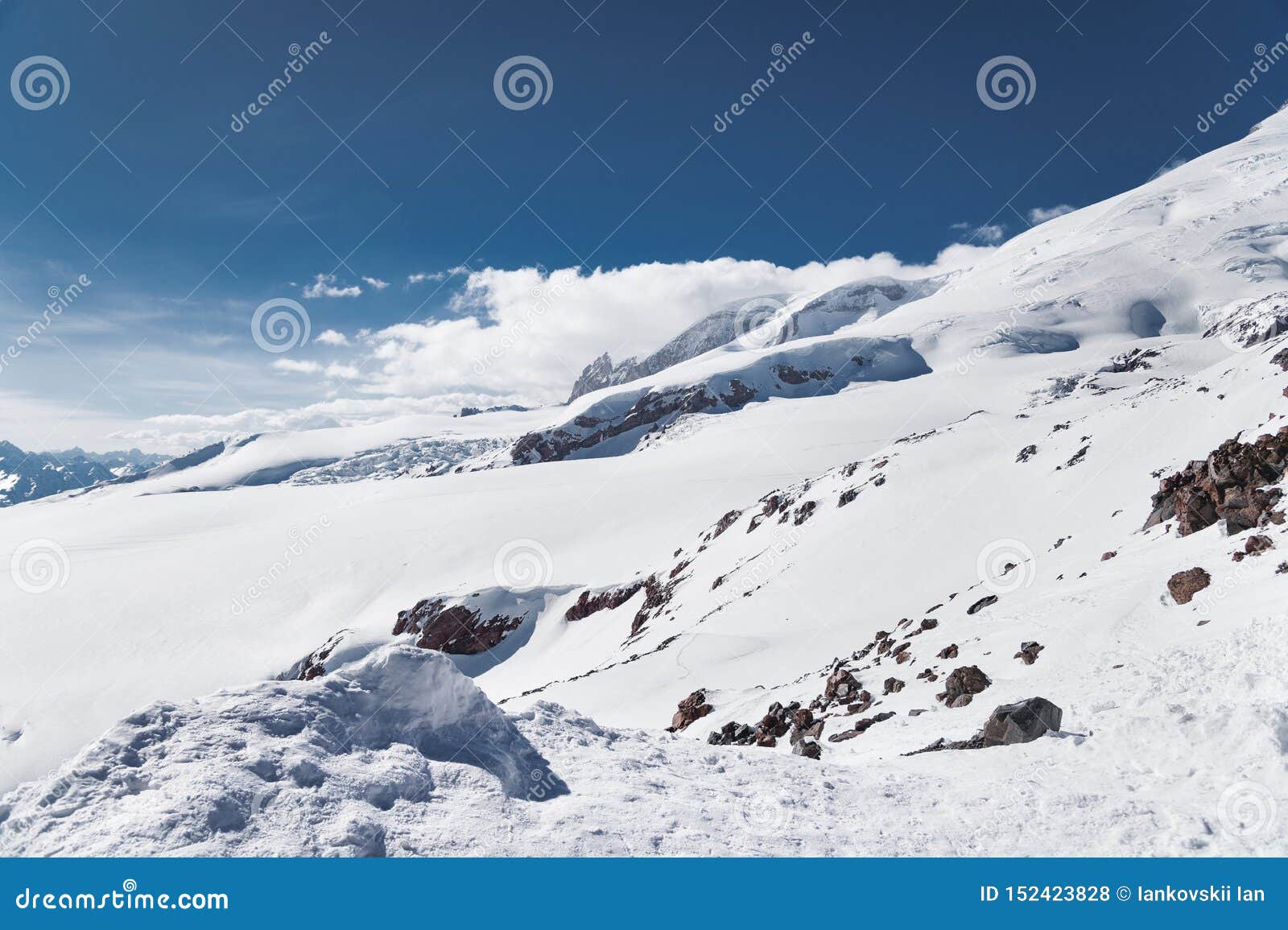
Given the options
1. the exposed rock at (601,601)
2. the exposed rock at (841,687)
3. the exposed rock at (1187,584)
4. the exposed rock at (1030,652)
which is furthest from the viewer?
the exposed rock at (601,601)

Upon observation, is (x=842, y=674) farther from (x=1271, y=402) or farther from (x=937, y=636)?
(x=1271, y=402)

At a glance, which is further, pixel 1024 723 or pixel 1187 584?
pixel 1187 584

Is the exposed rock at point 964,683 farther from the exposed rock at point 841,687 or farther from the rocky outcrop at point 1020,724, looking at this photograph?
the rocky outcrop at point 1020,724

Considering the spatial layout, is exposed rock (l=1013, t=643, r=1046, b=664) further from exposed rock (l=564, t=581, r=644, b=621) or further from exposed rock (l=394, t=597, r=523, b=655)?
exposed rock (l=394, t=597, r=523, b=655)

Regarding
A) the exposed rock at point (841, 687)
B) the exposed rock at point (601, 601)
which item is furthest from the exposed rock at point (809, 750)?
the exposed rock at point (601, 601)

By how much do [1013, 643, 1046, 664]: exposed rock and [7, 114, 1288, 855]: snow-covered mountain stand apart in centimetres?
6

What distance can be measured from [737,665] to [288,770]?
21491 mm

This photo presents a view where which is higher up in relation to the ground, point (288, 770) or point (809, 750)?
point (288, 770)

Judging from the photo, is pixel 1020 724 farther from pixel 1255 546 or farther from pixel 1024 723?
pixel 1255 546

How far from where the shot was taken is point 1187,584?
15.4m

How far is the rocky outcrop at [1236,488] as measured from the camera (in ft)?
56.3

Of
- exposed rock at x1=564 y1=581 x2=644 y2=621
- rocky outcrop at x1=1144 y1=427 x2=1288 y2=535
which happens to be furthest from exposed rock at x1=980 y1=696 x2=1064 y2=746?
exposed rock at x1=564 y1=581 x2=644 y2=621

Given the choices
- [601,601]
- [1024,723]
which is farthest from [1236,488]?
[601,601]

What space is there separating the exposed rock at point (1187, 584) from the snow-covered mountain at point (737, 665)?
12 centimetres
